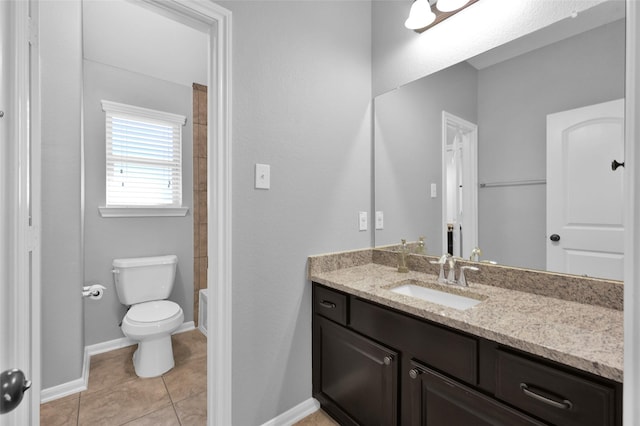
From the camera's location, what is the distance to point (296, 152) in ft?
5.40

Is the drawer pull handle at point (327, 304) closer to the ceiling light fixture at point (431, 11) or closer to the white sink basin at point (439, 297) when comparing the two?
the white sink basin at point (439, 297)

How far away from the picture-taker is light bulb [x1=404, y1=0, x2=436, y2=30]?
156 centimetres

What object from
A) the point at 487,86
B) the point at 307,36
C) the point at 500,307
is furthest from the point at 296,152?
the point at 500,307

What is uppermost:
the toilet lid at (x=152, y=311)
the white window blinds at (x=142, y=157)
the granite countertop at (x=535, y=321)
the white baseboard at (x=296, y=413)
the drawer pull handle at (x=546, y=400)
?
the white window blinds at (x=142, y=157)

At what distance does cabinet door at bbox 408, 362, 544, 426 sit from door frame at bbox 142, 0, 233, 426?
0.87 m

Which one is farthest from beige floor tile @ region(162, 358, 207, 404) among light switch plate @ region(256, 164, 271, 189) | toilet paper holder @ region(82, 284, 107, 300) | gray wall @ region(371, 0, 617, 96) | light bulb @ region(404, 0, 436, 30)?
light bulb @ region(404, 0, 436, 30)

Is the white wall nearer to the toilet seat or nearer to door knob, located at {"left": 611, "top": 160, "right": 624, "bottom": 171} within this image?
the toilet seat

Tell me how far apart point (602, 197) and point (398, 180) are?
1.01 m

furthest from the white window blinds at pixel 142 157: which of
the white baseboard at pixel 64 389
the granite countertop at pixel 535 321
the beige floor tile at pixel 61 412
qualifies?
the granite countertop at pixel 535 321

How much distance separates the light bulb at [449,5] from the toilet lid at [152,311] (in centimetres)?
263

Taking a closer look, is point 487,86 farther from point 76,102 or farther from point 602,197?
point 76,102

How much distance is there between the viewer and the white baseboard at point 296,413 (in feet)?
5.25

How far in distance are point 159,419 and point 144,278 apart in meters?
1.17

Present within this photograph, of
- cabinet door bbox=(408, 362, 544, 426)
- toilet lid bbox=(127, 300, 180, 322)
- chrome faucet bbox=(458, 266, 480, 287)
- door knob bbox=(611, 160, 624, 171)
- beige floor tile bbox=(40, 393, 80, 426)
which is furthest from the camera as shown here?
toilet lid bbox=(127, 300, 180, 322)
